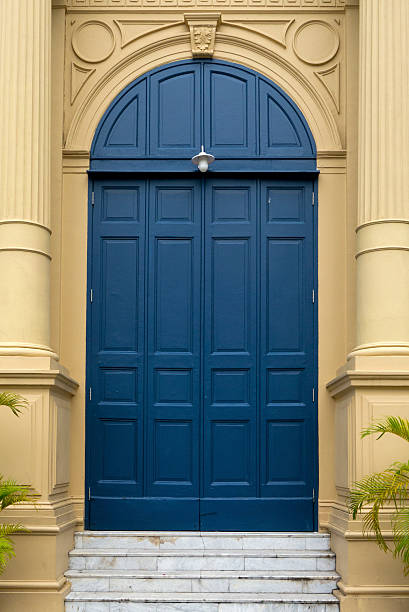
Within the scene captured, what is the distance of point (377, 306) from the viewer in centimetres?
817

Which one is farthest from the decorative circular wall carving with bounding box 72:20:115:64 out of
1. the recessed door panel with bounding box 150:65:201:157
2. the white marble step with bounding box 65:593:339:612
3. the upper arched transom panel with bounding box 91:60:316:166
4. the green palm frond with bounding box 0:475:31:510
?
the white marble step with bounding box 65:593:339:612

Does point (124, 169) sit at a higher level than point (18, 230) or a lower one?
higher

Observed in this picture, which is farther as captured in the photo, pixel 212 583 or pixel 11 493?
pixel 212 583

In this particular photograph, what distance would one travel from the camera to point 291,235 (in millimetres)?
9227

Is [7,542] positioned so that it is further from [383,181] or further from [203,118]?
[203,118]

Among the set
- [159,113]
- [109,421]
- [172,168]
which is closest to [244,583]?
[109,421]

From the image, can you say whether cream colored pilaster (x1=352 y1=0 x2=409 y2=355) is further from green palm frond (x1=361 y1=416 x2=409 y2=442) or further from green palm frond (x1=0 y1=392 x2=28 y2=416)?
green palm frond (x1=0 y1=392 x2=28 y2=416)

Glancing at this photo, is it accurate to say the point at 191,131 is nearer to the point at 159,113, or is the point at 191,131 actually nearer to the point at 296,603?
the point at 159,113

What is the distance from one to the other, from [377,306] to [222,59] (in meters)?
2.96

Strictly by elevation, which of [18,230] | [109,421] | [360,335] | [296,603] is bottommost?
[296,603]

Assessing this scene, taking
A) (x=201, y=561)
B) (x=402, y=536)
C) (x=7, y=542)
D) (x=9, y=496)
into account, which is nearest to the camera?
(x=7, y=542)

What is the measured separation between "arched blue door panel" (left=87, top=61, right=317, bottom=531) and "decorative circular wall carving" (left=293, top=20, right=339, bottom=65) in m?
0.45

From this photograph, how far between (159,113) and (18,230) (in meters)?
1.97

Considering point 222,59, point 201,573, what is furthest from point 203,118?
point 201,573
